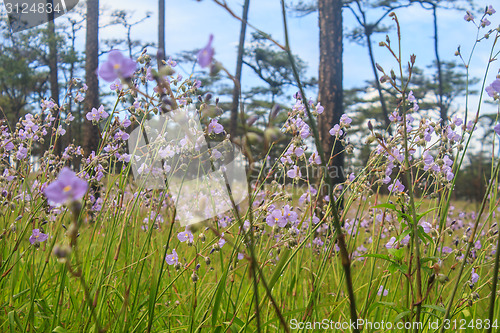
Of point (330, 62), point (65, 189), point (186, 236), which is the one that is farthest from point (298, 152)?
point (330, 62)

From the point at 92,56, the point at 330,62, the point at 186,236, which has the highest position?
the point at 92,56

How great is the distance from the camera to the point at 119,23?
21.3 meters

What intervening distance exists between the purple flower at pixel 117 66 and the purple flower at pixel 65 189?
0.24 meters

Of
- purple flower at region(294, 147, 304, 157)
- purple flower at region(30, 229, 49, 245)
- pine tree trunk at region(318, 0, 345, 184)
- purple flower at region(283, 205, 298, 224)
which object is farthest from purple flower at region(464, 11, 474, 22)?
pine tree trunk at region(318, 0, 345, 184)

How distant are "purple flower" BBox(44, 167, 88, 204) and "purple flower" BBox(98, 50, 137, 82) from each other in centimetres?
24

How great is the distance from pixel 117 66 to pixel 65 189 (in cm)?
28

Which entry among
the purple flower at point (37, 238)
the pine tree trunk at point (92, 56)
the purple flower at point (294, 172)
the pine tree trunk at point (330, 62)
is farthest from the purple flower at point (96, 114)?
the pine tree trunk at point (92, 56)

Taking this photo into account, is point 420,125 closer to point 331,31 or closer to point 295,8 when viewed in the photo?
point 331,31

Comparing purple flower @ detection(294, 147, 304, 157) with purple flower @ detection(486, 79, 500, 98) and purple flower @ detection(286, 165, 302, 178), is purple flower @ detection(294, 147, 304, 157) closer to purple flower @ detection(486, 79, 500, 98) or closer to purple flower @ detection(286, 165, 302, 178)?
purple flower @ detection(286, 165, 302, 178)

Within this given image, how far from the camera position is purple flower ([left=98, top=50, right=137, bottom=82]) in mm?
763

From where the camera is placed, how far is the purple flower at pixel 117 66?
763 millimetres

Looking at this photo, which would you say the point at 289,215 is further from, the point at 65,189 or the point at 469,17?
the point at 469,17

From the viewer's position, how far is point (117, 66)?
2.52 feet

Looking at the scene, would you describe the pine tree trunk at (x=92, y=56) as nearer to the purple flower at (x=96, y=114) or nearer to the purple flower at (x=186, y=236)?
the purple flower at (x=96, y=114)
